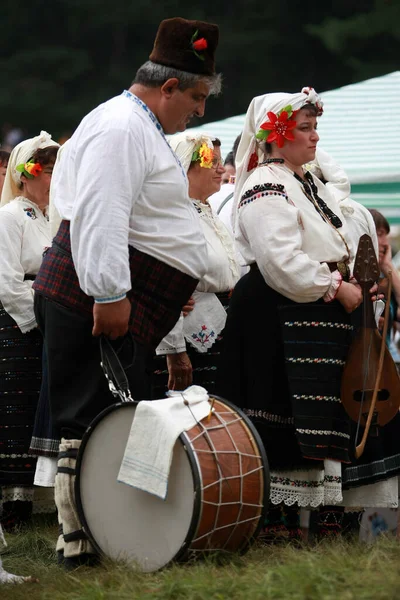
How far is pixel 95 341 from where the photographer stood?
4129mm

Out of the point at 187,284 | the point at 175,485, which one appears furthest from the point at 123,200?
the point at 175,485

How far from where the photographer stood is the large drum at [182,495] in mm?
3758

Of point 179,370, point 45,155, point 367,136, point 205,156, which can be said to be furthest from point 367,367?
point 367,136

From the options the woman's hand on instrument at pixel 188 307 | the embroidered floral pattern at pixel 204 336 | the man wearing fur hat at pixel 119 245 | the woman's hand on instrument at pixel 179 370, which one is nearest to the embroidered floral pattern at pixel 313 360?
the woman's hand on instrument at pixel 179 370

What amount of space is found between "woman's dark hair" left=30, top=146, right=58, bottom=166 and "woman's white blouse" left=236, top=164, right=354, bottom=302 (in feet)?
4.57

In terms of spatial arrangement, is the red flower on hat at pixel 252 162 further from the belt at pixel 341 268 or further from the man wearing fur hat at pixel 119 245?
the man wearing fur hat at pixel 119 245

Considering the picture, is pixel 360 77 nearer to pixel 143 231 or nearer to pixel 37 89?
pixel 37 89

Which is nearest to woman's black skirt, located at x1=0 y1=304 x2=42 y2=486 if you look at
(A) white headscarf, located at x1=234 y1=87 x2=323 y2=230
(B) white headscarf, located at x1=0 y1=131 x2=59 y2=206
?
(B) white headscarf, located at x1=0 y1=131 x2=59 y2=206

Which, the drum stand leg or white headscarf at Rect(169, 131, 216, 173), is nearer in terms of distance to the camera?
the drum stand leg

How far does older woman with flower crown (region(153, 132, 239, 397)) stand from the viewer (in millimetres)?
5648

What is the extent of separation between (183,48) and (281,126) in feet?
2.71

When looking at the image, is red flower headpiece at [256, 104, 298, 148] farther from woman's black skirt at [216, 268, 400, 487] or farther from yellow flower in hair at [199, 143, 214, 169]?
yellow flower in hair at [199, 143, 214, 169]

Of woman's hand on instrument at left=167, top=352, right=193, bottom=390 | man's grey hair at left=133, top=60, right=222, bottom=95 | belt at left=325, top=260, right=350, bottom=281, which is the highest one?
man's grey hair at left=133, top=60, right=222, bottom=95

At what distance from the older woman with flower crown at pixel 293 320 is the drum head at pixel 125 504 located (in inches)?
39.7
